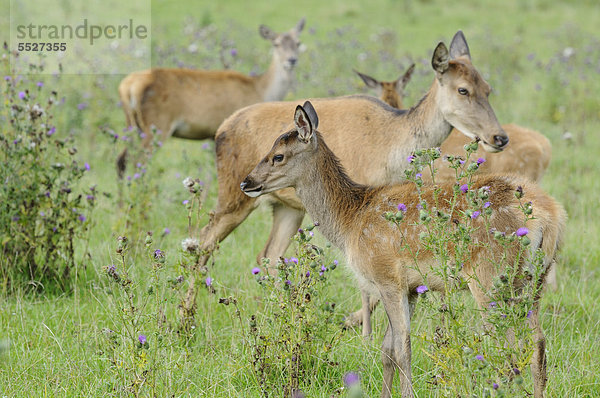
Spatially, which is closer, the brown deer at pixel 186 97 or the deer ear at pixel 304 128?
the deer ear at pixel 304 128

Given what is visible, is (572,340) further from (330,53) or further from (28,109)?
(330,53)

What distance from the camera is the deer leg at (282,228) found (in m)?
5.84

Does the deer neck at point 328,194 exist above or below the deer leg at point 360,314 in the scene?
above

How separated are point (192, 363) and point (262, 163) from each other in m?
1.13

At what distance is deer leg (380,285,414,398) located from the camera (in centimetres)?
395

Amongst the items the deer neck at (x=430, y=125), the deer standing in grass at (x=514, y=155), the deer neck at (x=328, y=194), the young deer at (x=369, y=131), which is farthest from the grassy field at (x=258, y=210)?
the deer neck at (x=430, y=125)

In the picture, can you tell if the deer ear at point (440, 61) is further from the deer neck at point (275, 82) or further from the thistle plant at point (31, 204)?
the deer neck at point (275, 82)

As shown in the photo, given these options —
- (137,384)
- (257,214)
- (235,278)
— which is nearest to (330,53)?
(257,214)

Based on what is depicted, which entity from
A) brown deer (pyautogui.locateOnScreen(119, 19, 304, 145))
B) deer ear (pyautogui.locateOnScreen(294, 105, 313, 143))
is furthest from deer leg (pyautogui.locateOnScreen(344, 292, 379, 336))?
brown deer (pyautogui.locateOnScreen(119, 19, 304, 145))

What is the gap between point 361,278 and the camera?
13.7ft

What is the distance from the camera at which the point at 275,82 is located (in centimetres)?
995

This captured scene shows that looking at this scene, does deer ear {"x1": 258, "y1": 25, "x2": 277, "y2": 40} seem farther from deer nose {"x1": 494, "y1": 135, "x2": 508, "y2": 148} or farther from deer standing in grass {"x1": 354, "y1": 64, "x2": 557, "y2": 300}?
deer nose {"x1": 494, "y1": 135, "x2": 508, "y2": 148}

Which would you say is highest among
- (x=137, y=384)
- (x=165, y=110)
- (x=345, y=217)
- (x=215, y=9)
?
(x=345, y=217)

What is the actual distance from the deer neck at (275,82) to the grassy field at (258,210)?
530mm
